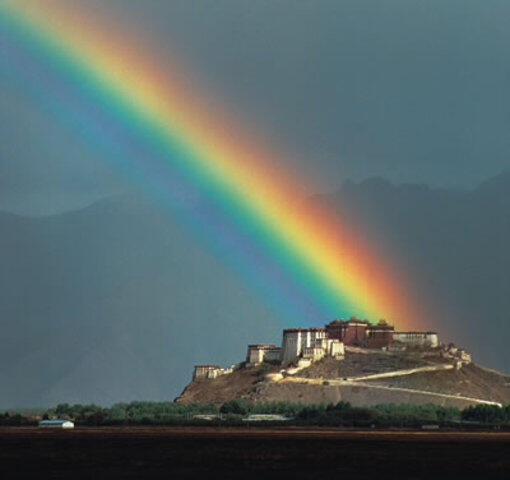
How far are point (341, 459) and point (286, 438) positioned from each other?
3942cm

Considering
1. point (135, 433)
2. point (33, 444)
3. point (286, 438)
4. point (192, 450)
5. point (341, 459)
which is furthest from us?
point (135, 433)

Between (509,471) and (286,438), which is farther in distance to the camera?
(286,438)

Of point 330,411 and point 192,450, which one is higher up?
point 330,411

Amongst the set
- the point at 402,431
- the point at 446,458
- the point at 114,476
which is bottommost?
the point at 114,476

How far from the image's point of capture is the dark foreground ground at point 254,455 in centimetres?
9144

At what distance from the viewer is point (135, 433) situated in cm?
16312

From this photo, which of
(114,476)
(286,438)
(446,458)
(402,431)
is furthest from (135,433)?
(114,476)

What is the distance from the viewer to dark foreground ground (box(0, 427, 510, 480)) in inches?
3600

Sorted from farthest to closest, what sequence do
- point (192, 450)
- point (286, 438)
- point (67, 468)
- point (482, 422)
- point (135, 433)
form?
point (482, 422)
point (135, 433)
point (286, 438)
point (192, 450)
point (67, 468)

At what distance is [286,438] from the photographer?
14638 centimetres

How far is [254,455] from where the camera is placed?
368 ft

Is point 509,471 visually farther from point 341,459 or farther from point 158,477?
point 158,477

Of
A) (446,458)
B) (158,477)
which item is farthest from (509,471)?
(158,477)

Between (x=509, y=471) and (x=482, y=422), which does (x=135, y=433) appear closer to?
(x=482, y=422)
